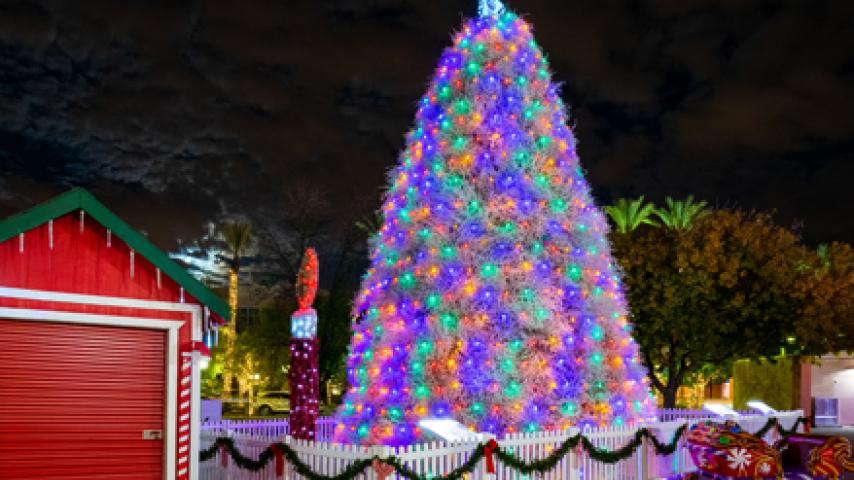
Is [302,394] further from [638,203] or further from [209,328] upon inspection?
[638,203]

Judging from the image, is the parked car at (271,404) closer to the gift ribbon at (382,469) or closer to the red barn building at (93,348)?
the red barn building at (93,348)

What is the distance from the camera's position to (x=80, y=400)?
10281 mm

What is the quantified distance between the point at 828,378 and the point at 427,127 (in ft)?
101

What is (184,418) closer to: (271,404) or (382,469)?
(382,469)

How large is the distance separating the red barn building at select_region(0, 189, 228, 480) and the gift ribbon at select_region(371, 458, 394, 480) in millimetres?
2519

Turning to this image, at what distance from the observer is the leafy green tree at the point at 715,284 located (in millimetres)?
25469

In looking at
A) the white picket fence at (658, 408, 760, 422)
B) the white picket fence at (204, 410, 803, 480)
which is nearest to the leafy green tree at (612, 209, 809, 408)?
the white picket fence at (658, 408, 760, 422)

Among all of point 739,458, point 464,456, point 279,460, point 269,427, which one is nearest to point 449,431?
point 464,456

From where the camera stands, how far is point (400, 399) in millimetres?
13984

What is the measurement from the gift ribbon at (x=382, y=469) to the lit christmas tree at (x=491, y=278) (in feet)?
10.9

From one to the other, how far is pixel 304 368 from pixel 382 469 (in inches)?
168

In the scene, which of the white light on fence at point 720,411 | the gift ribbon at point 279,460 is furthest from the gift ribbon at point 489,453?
the white light on fence at point 720,411

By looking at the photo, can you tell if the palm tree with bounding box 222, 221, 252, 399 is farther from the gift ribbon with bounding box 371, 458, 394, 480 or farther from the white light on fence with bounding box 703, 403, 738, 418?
the gift ribbon with bounding box 371, 458, 394, 480

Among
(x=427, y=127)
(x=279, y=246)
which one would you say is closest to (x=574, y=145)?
(x=427, y=127)
